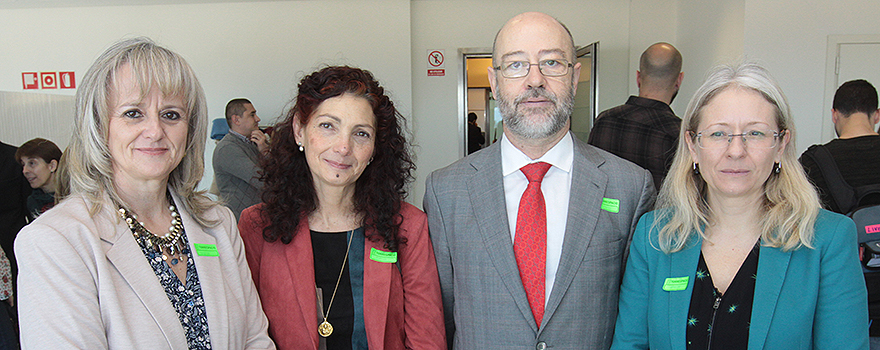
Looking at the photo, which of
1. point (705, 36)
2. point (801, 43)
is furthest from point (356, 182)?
point (705, 36)

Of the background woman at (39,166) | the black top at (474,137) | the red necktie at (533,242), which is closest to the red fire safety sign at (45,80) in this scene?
the background woman at (39,166)

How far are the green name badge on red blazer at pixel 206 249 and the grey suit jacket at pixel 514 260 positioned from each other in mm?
744

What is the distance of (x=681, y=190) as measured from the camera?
5.57 feet

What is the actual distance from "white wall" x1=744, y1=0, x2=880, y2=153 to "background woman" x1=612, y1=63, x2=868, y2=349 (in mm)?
3623

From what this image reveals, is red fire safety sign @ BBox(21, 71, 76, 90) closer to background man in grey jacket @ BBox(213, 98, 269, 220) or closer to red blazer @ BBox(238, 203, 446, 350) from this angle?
background man in grey jacket @ BBox(213, 98, 269, 220)

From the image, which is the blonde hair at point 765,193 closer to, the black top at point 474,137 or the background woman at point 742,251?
the background woman at point 742,251

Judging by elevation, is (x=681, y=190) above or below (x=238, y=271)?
above

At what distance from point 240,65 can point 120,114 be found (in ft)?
19.7

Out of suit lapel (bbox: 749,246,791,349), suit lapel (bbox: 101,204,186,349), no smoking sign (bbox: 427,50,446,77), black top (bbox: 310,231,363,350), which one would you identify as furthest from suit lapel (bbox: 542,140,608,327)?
no smoking sign (bbox: 427,50,446,77)

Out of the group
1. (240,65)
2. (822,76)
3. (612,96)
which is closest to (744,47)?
(822,76)

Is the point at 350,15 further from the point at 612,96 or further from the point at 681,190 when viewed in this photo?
the point at 681,190

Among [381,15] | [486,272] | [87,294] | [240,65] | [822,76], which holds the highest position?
[381,15]

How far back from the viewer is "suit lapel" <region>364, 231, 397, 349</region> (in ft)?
5.76

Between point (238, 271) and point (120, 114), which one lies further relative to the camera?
point (238, 271)
